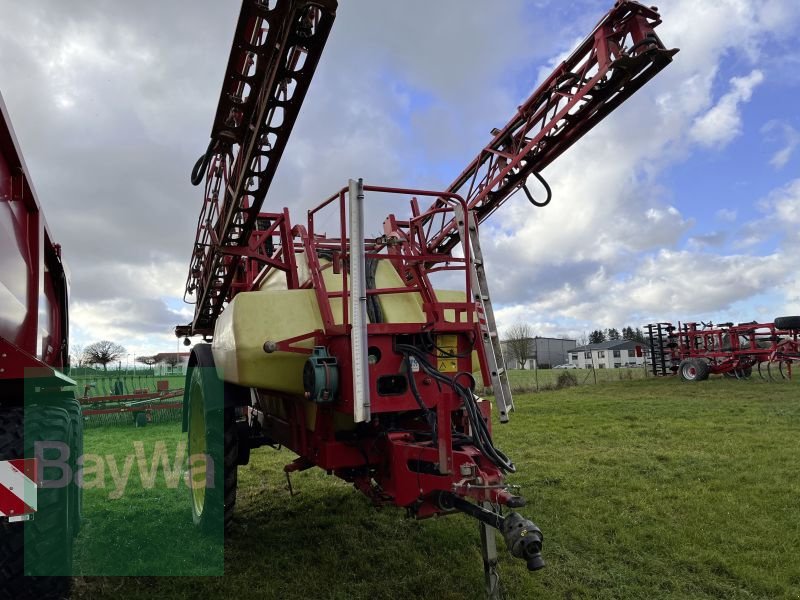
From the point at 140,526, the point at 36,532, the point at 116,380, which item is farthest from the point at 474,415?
the point at 116,380

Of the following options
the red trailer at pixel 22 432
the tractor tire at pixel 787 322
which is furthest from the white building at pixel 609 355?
the red trailer at pixel 22 432

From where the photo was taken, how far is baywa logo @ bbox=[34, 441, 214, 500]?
278 cm

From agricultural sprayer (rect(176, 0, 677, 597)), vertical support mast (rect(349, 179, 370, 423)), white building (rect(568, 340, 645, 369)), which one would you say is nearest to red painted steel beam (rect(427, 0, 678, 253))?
agricultural sprayer (rect(176, 0, 677, 597))

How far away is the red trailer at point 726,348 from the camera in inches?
714

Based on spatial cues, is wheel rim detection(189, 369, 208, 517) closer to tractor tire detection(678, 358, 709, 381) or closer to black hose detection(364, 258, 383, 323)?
black hose detection(364, 258, 383, 323)

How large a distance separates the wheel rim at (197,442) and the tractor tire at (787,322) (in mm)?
19006

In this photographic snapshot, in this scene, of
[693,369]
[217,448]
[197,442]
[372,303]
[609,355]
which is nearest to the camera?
[372,303]

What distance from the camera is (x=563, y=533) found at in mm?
4824

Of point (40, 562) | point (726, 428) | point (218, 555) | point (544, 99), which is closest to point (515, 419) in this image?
point (726, 428)

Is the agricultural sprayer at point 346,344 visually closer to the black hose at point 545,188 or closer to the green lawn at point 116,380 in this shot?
the black hose at point 545,188

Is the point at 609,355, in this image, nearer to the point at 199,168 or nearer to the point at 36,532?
the point at 199,168

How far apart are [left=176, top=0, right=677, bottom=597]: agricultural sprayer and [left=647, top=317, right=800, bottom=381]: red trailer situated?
1652 cm

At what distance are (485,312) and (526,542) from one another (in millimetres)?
1464

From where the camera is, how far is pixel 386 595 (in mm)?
3723
